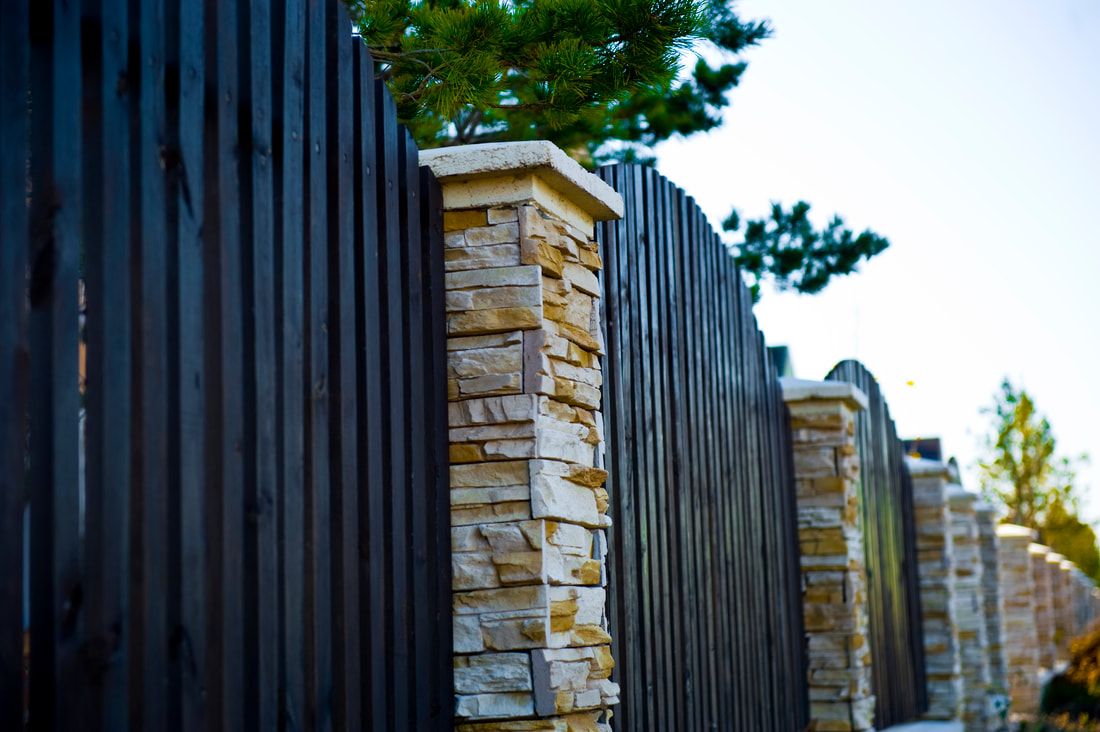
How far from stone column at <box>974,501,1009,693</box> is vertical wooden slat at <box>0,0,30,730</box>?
1401 cm

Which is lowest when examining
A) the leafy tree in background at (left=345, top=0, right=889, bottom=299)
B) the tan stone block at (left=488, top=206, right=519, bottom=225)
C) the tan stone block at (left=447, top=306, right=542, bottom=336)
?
the tan stone block at (left=447, top=306, right=542, bottom=336)

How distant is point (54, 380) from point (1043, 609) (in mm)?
21484

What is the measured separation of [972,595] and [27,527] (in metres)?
12.7

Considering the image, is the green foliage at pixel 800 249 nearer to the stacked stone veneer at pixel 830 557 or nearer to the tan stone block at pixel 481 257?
the stacked stone veneer at pixel 830 557

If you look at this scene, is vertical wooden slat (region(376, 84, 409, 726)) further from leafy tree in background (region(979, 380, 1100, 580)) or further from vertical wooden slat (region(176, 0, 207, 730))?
leafy tree in background (region(979, 380, 1100, 580))

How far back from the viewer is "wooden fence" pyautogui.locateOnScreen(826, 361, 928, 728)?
915cm

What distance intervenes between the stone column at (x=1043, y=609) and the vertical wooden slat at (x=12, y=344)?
20.4 m

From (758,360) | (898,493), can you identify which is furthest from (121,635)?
(898,493)

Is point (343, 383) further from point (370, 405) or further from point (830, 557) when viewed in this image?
point (830, 557)

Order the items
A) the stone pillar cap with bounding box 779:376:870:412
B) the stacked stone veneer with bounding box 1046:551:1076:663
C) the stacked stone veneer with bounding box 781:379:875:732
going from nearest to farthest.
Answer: the stacked stone veneer with bounding box 781:379:875:732 < the stone pillar cap with bounding box 779:376:870:412 < the stacked stone veneer with bounding box 1046:551:1076:663

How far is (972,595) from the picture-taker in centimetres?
1346

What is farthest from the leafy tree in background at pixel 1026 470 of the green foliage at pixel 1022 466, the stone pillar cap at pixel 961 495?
the stone pillar cap at pixel 961 495

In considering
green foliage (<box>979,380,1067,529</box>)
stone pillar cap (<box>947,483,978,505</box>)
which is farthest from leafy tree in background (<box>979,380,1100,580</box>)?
stone pillar cap (<box>947,483,978,505</box>)

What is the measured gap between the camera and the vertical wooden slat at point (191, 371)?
8.29 ft
